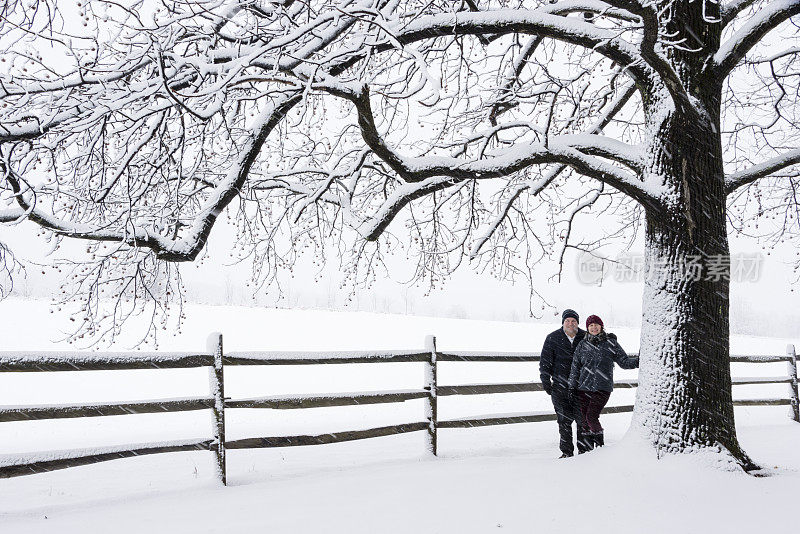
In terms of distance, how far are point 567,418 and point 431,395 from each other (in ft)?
4.94

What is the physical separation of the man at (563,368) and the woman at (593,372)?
0.11 meters

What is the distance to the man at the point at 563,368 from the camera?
6.67 m

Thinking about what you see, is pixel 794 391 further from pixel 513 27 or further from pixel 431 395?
pixel 513 27

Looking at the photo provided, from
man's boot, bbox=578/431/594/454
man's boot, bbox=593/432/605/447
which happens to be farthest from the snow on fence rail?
man's boot, bbox=593/432/605/447

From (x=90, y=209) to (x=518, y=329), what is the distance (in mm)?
29404

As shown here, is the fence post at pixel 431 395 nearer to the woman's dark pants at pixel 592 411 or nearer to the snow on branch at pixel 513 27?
the woman's dark pants at pixel 592 411

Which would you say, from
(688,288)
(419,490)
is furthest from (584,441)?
(419,490)

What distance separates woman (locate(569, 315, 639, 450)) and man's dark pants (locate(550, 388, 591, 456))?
0.06 metres

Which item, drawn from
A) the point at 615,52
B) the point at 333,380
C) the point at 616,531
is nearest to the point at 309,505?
the point at 616,531

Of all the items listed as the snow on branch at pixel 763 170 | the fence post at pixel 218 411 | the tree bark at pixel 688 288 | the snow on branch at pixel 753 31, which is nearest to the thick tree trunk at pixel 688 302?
the tree bark at pixel 688 288

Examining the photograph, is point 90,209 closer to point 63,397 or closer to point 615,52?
point 615,52

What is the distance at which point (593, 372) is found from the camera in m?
6.39

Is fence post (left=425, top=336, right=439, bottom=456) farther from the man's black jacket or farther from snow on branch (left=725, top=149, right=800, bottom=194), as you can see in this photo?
snow on branch (left=725, top=149, right=800, bottom=194)

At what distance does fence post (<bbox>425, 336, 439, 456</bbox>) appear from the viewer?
22.2 ft
